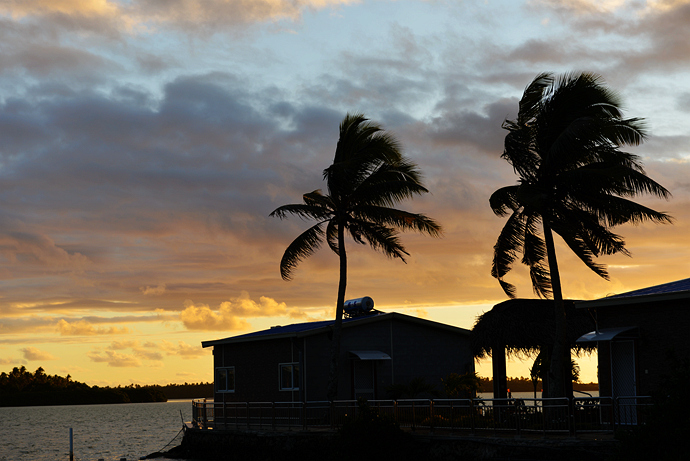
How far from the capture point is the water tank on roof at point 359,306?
39062 mm

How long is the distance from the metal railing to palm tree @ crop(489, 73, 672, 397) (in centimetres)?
329

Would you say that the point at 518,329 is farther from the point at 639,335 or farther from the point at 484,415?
the point at 484,415

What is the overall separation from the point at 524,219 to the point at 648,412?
14.6 m

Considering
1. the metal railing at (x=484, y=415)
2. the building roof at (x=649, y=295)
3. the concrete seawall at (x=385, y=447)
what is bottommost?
the concrete seawall at (x=385, y=447)

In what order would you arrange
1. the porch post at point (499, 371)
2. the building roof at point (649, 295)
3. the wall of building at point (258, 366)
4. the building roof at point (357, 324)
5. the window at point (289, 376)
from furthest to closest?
the wall of building at point (258, 366)
the window at point (289, 376)
the building roof at point (357, 324)
the porch post at point (499, 371)
the building roof at point (649, 295)

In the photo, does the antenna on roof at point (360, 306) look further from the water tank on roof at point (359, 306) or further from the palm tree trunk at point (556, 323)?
the palm tree trunk at point (556, 323)

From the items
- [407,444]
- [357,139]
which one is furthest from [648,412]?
[357,139]

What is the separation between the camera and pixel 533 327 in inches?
1267

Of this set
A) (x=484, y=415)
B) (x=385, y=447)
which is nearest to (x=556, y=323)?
(x=484, y=415)

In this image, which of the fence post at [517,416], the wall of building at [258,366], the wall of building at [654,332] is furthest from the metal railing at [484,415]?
the wall of building at [258,366]

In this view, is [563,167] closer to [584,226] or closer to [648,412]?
[584,226]

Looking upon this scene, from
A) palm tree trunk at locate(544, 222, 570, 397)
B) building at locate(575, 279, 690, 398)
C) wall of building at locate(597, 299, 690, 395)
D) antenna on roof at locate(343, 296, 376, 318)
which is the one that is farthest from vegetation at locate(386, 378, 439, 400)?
wall of building at locate(597, 299, 690, 395)

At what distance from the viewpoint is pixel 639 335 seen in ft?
78.3

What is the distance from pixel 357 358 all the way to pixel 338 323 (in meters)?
3.19
